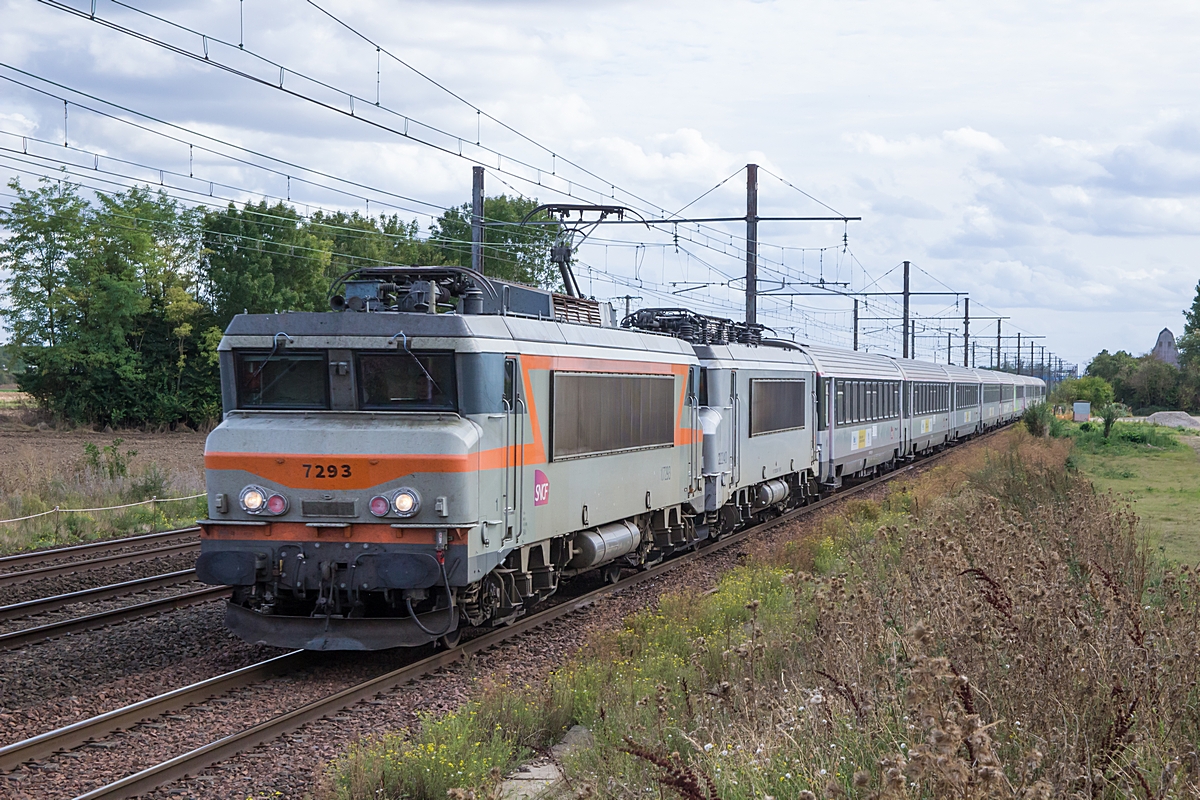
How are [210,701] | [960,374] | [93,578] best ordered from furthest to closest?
[960,374] < [93,578] < [210,701]

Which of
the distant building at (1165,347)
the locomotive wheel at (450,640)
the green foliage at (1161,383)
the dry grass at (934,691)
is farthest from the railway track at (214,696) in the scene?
the distant building at (1165,347)

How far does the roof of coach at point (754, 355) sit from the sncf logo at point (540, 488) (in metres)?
6.19

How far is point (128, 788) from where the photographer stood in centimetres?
683

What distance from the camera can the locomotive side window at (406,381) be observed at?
10.0 m

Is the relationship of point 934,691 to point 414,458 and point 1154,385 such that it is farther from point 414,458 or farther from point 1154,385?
point 1154,385

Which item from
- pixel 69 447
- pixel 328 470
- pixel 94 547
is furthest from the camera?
pixel 69 447

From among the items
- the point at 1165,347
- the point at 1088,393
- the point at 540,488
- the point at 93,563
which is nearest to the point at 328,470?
the point at 540,488

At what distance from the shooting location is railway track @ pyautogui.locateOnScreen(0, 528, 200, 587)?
47.1 feet

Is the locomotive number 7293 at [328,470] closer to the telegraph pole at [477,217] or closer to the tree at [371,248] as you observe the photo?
the telegraph pole at [477,217]

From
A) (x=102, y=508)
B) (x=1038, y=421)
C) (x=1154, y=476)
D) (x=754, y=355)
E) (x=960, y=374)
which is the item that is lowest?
(x=1154, y=476)

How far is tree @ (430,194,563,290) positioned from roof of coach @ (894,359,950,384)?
13.3m

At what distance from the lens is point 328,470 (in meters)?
9.75

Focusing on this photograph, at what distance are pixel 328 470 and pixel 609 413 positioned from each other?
3.90 m

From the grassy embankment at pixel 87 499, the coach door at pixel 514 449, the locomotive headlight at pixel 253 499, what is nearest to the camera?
the locomotive headlight at pixel 253 499
